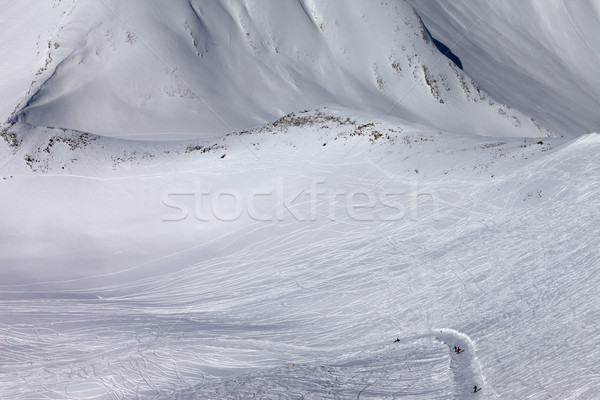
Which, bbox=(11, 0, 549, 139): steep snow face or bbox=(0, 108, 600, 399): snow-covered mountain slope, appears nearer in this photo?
bbox=(0, 108, 600, 399): snow-covered mountain slope

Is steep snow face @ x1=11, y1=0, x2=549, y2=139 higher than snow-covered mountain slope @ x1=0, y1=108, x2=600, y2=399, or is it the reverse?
steep snow face @ x1=11, y1=0, x2=549, y2=139

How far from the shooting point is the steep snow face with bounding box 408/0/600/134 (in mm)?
59375

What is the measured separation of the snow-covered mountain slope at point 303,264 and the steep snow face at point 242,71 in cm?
1022

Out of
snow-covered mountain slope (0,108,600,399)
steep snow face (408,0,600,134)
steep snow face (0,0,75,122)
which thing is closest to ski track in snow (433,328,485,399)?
snow-covered mountain slope (0,108,600,399)

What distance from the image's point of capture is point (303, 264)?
26688 mm

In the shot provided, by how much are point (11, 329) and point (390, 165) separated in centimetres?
1588

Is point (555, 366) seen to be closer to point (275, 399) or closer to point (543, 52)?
point (275, 399)

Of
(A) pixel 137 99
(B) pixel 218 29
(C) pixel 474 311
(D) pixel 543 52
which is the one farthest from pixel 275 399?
(D) pixel 543 52

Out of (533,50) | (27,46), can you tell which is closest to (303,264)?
(27,46)

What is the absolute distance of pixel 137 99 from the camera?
45281 millimetres

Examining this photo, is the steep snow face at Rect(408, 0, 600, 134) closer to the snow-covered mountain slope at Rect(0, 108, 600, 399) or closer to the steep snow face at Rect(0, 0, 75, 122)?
the snow-covered mountain slope at Rect(0, 108, 600, 399)

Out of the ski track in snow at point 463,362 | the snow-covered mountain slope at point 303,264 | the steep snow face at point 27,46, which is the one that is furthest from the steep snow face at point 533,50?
the ski track in snow at point 463,362

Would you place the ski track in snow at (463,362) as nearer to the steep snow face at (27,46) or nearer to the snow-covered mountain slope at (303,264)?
the snow-covered mountain slope at (303,264)

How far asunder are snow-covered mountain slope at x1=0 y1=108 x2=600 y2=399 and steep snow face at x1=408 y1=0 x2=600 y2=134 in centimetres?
2976
